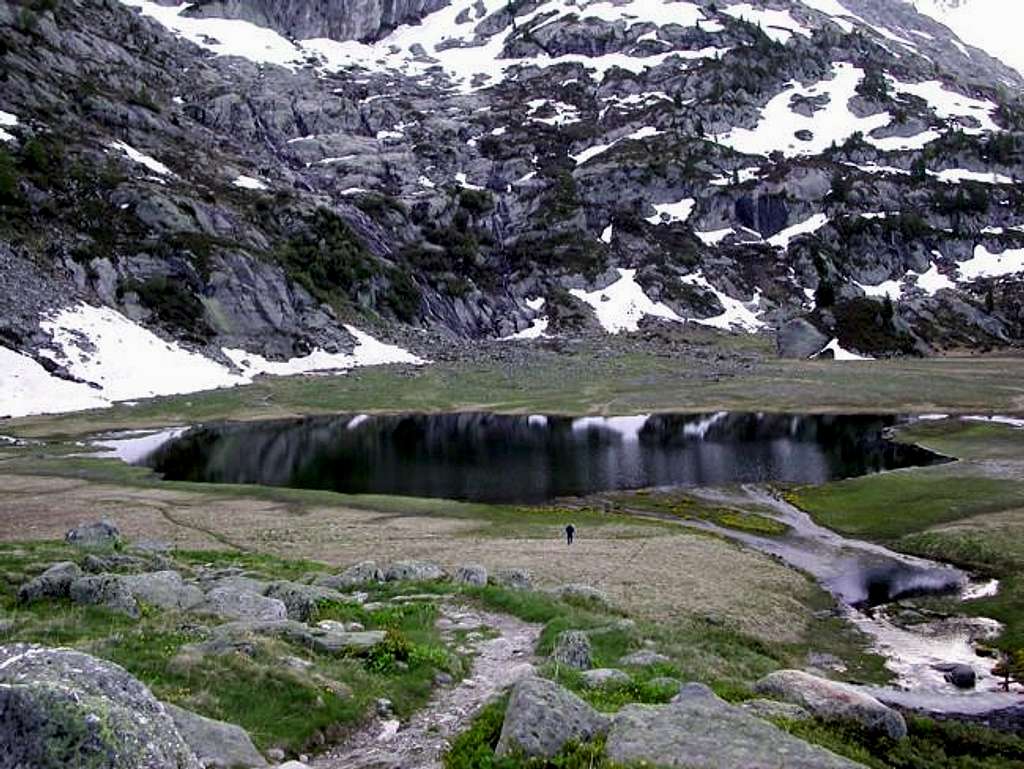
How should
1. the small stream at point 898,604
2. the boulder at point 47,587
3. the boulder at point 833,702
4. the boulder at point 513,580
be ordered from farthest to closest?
the boulder at point 513,580, the small stream at point 898,604, the boulder at point 47,587, the boulder at point 833,702

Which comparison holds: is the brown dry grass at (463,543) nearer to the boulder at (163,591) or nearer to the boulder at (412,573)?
the boulder at (412,573)

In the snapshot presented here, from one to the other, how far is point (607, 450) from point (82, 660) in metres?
79.1

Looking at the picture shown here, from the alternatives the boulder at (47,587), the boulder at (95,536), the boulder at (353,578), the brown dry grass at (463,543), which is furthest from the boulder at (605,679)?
the boulder at (95,536)

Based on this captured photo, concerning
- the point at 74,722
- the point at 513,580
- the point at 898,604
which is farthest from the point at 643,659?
the point at 898,604

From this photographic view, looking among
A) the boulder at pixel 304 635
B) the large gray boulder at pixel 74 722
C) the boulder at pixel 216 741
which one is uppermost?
the large gray boulder at pixel 74 722

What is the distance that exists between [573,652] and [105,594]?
13019 millimetres

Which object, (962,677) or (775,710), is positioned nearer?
(775,710)

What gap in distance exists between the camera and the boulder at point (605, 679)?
17875 millimetres

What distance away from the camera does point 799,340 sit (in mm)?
179250

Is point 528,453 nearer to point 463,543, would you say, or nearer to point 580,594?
point 463,543

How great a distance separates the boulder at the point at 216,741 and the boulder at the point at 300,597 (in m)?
10.3

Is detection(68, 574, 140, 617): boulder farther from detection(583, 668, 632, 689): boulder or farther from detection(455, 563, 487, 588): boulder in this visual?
detection(455, 563, 487, 588): boulder

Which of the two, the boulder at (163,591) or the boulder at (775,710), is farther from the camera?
the boulder at (163,591)

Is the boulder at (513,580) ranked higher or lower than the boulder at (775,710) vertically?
lower
